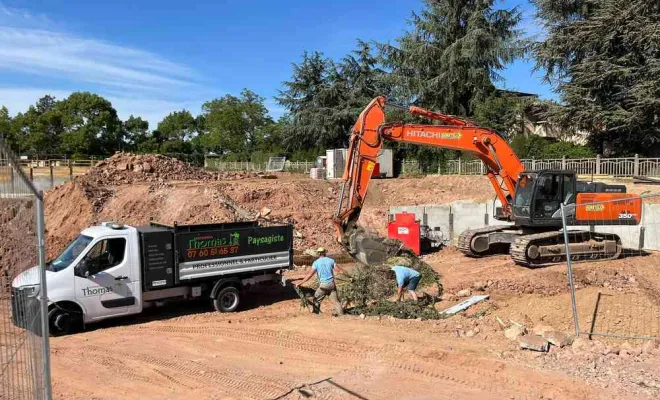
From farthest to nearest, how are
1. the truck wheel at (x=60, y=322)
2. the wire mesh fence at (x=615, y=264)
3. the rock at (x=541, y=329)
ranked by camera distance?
the truck wheel at (x=60, y=322) < the wire mesh fence at (x=615, y=264) < the rock at (x=541, y=329)

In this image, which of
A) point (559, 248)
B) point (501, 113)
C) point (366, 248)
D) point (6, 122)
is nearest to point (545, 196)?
point (559, 248)

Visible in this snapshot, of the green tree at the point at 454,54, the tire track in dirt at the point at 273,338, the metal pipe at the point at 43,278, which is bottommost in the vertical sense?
the tire track in dirt at the point at 273,338

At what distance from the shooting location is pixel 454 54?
3797cm

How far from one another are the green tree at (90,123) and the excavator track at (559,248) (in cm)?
6582

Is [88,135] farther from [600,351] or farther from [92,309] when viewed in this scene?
[600,351]

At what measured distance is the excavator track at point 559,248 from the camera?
13.9m

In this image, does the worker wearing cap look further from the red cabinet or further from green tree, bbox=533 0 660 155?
green tree, bbox=533 0 660 155

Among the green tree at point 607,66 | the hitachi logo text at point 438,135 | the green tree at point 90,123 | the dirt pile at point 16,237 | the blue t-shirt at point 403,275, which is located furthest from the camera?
the green tree at point 90,123

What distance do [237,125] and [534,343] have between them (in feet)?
234

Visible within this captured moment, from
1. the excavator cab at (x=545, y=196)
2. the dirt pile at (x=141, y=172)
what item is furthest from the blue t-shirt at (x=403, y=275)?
the dirt pile at (x=141, y=172)

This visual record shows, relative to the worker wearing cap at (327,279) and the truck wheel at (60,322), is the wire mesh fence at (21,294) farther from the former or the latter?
the worker wearing cap at (327,279)

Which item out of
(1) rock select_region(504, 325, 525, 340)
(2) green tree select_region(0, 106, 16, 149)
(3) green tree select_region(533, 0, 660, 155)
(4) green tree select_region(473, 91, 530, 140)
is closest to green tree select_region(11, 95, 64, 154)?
(2) green tree select_region(0, 106, 16, 149)

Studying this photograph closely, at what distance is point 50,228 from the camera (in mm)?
24469

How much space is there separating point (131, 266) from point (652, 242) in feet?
48.1
